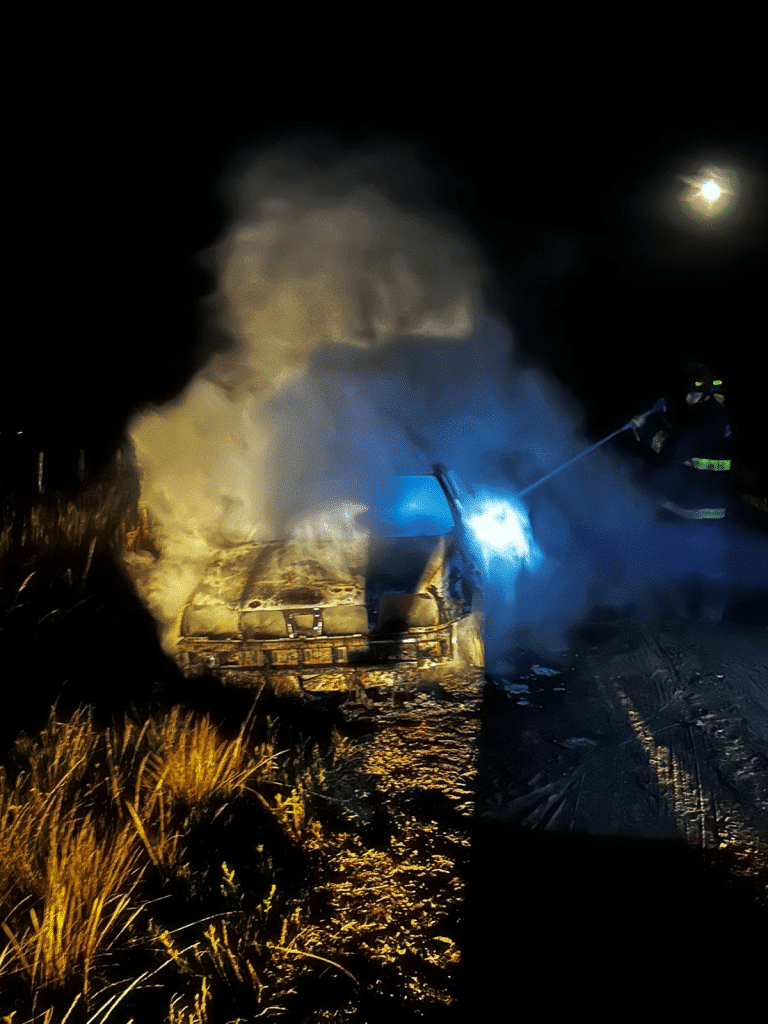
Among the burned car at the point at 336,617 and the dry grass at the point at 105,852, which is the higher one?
the burned car at the point at 336,617

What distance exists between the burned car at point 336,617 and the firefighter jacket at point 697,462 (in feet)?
8.55

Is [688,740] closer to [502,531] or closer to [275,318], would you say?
[502,531]

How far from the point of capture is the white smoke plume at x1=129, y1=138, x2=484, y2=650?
15.3 feet

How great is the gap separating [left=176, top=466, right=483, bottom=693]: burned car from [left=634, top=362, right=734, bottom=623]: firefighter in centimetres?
257

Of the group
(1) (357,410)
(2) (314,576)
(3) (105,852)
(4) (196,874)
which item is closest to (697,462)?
(1) (357,410)

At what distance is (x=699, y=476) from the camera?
523cm

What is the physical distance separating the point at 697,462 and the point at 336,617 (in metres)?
3.74

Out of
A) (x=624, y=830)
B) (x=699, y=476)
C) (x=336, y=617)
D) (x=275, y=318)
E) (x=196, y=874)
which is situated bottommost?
(x=196, y=874)

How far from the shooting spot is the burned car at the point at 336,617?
3486mm

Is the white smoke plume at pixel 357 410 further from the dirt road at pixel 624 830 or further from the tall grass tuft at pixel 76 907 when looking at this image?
the tall grass tuft at pixel 76 907

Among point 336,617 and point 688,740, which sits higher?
point 336,617

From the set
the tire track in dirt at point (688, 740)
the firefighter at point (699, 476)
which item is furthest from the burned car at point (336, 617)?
the firefighter at point (699, 476)

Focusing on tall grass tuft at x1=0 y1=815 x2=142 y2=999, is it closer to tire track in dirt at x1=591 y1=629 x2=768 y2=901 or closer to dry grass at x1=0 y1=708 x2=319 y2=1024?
dry grass at x1=0 y1=708 x2=319 y2=1024

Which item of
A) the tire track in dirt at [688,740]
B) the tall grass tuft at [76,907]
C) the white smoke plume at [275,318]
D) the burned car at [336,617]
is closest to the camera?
the tall grass tuft at [76,907]
